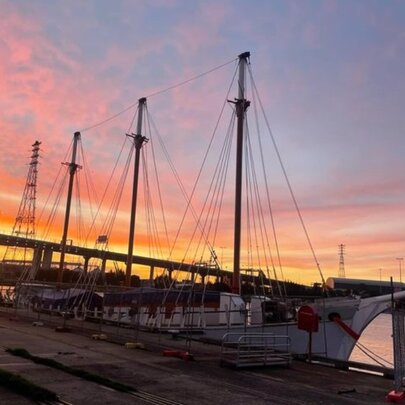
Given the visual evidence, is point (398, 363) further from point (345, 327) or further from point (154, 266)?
point (154, 266)

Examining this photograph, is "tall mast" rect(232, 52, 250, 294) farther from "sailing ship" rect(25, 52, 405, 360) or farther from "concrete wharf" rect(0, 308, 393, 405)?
"concrete wharf" rect(0, 308, 393, 405)

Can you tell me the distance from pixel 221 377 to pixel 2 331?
1181 centimetres

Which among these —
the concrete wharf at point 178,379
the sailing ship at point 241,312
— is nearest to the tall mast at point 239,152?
the sailing ship at point 241,312

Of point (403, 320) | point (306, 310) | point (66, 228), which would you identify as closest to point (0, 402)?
point (403, 320)

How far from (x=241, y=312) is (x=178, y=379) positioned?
12959mm

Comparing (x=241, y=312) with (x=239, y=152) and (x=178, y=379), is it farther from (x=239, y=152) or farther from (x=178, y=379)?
(x=178, y=379)

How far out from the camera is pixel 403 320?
1220cm

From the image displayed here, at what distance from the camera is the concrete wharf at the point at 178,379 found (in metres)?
→ 10.1

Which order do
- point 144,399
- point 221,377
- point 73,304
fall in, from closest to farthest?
point 144,399 < point 221,377 < point 73,304

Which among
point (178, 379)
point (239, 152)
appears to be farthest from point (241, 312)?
point (178, 379)

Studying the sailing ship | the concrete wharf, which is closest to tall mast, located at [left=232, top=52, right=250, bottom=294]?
the sailing ship

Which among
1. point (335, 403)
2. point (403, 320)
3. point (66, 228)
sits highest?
point (66, 228)

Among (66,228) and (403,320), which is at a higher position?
(66,228)

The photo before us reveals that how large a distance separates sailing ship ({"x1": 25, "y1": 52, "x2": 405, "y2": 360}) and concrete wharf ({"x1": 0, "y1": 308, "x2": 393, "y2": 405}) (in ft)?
10.2
